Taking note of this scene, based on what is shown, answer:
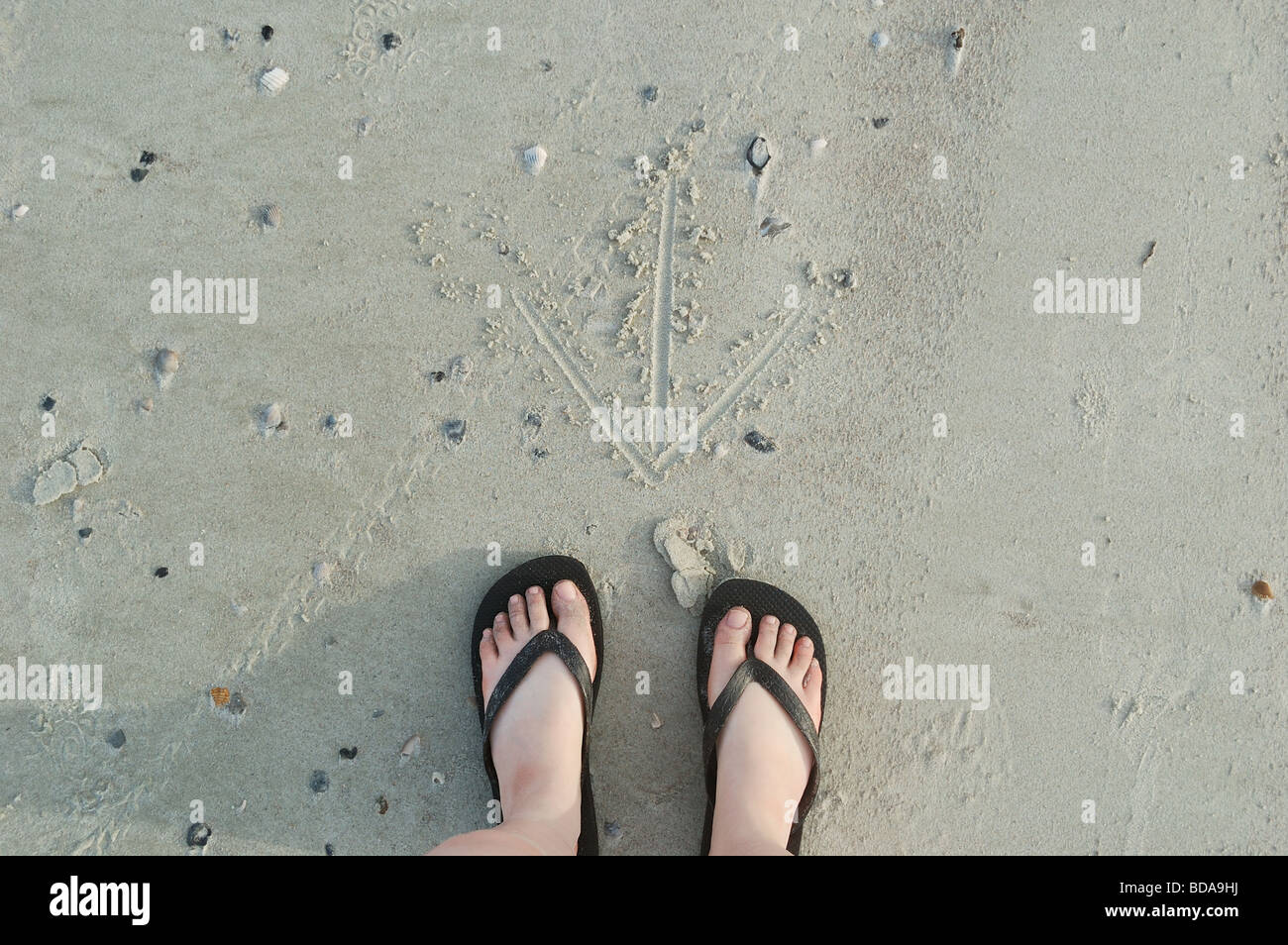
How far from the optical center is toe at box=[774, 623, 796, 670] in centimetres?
252

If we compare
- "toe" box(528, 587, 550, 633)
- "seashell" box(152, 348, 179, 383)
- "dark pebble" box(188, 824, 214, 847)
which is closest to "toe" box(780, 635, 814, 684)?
"toe" box(528, 587, 550, 633)

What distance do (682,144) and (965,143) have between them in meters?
0.89

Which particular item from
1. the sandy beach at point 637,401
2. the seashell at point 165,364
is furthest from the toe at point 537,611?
the seashell at point 165,364

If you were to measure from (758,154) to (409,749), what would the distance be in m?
2.12

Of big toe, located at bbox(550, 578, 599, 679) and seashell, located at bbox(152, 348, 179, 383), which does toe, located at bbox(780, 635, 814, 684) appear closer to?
big toe, located at bbox(550, 578, 599, 679)

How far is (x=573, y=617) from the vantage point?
8.25 ft

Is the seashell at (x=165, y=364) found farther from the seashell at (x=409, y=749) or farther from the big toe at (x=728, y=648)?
the big toe at (x=728, y=648)

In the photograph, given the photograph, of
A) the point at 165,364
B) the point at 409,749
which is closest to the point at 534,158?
the point at 165,364

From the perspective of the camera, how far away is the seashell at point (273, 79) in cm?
256

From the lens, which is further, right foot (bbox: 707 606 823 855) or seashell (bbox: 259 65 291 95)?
seashell (bbox: 259 65 291 95)

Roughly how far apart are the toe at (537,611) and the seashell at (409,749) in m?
0.51

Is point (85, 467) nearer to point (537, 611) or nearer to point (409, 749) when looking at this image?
point (409, 749)

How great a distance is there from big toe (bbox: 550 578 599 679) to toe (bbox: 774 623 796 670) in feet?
1.84

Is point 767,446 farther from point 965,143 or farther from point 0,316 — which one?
point 0,316
